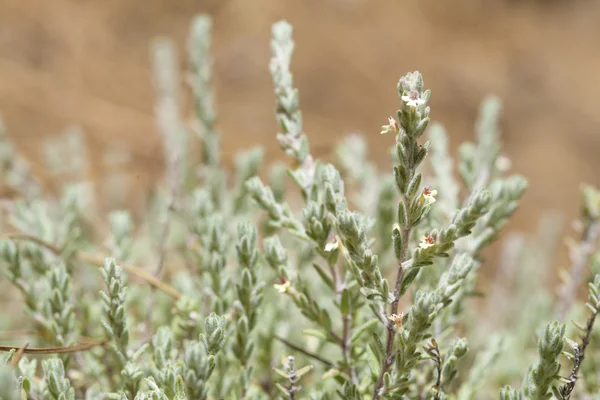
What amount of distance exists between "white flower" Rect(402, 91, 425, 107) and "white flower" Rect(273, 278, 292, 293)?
0.86ft

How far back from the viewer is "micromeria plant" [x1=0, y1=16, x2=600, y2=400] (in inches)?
23.1

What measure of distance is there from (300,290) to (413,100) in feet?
1.01

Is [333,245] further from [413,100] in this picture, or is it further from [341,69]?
[341,69]

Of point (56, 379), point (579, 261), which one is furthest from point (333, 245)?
point (579, 261)

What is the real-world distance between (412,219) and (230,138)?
2965 millimetres

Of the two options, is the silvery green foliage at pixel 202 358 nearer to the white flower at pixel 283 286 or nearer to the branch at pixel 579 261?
the white flower at pixel 283 286

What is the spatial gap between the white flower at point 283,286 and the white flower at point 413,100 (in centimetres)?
26

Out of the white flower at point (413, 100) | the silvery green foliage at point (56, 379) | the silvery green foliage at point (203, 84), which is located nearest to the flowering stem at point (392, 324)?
the white flower at point (413, 100)

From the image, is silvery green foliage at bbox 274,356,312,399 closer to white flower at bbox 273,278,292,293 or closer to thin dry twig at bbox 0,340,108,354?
white flower at bbox 273,278,292,293

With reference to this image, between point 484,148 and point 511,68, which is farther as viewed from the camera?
point 511,68

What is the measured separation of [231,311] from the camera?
80 centimetres

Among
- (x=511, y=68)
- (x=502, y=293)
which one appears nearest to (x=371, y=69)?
(x=511, y=68)

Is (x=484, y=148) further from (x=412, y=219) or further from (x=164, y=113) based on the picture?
(x=164, y=113)

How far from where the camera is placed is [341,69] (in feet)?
13.3
